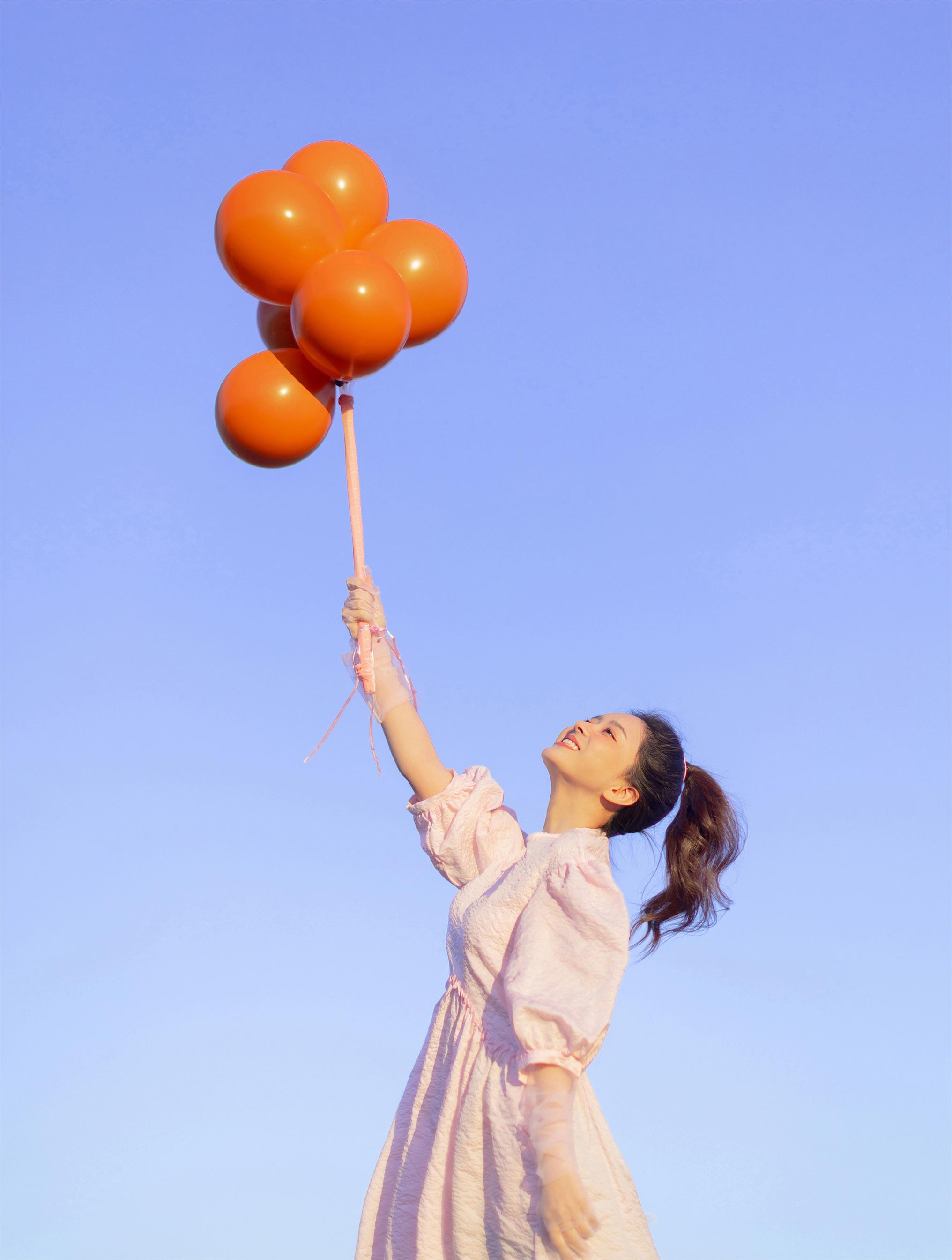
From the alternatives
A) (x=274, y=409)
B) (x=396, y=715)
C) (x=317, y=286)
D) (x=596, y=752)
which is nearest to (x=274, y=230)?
(x=317, y=286)

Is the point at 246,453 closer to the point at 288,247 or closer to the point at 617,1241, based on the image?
the point at 288,247

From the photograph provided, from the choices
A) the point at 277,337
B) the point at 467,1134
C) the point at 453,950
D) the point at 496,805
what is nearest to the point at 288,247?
the point at 277,337

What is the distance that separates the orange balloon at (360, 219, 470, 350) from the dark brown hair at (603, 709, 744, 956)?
4.41 ft

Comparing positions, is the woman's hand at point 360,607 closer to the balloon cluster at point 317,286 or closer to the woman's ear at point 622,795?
the balloon cluster at point 317,286

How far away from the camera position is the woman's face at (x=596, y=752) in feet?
12.6

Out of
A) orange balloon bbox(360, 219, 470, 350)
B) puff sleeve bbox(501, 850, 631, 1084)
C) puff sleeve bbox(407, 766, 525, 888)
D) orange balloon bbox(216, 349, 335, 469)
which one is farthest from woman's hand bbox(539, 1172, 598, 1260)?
orange balloon bbox(360, 219, 470, 350)

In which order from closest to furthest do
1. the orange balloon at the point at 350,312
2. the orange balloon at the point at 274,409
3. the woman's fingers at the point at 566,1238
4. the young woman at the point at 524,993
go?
1. the woman's fingers at the point at 566,1238
2. the young woman at the point at 524,993
3. the orange balloon at the point at 350,312
4. the orange balloon at the point at 274,409

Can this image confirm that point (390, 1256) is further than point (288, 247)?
No

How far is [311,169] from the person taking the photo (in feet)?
12.7

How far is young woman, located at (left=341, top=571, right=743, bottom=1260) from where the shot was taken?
10.2 ft

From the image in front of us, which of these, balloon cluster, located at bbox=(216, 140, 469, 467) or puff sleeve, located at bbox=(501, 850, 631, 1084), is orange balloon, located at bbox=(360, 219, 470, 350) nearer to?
balloon cluster, located at bbox=(216, 140, 469, 467)

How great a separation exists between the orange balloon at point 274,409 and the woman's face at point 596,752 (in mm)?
1149

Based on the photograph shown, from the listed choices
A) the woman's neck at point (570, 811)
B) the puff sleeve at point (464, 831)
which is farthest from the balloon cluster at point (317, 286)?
the woman's neck at point (570, 811)

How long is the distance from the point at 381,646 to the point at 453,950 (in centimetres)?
90
